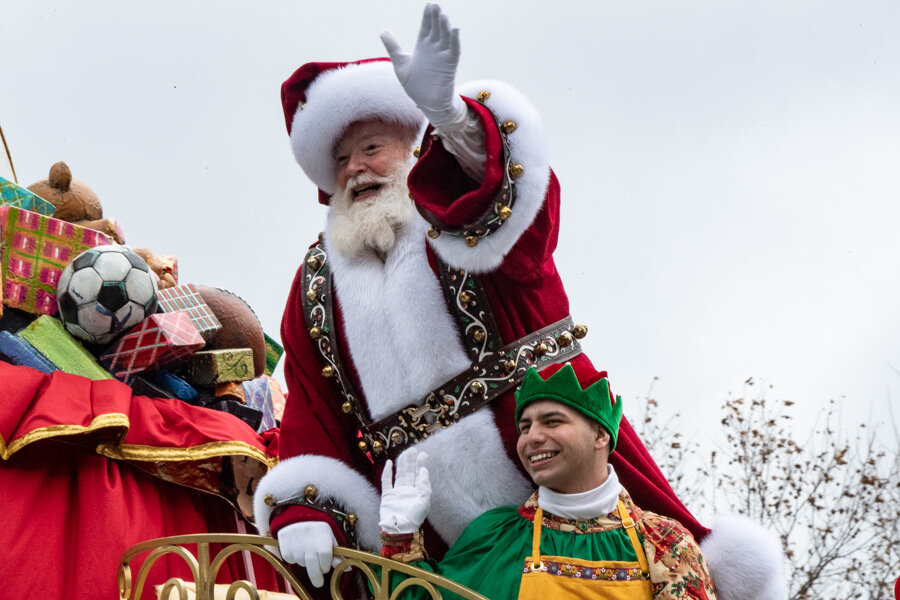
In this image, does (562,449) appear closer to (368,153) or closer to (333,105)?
(368,153)

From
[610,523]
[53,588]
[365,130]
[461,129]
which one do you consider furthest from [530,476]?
[53,588]

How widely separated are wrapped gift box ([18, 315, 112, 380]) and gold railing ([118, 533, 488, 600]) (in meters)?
1.05

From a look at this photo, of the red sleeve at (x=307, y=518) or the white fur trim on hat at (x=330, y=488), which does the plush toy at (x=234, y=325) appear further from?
the red sleeve at (x=307, y=518)

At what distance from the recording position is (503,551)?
297 centimetres

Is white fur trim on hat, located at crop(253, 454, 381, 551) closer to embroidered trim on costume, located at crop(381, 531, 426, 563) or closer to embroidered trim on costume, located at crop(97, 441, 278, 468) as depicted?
embroidered trim on costume, located at crop(381, 531, 426, 563)

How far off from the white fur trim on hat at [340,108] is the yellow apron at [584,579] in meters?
1.63

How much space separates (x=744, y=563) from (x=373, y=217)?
1593 millimetres

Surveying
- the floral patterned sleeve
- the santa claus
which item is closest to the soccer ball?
the santa claus

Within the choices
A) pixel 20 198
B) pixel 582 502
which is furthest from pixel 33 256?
pixel 582 502

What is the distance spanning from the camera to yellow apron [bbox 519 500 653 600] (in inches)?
110

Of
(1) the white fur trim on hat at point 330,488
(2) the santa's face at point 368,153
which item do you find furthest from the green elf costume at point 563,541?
(2) the santa's face at point 368,153

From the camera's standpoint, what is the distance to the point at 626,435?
339 cm

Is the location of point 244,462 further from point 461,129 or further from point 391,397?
point 461,129

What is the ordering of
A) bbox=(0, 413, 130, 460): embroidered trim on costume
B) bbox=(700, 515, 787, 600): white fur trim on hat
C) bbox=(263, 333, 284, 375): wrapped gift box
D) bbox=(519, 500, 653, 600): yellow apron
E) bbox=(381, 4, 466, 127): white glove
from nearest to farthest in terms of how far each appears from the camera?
bbox=(519, 500, 653, 600): yellow apron, bbox=(381, 4, 466, 127): white glove, bbox=(700, 515, 787, 600): white fur trim on hat, bbox=(0, 413, 130, 460): embroidered trim on costume, bbox=(263, 333, 284, 375): wrapped gift box
